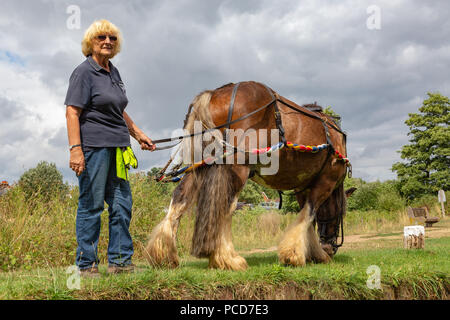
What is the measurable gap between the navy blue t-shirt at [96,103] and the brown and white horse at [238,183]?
0.99 metres

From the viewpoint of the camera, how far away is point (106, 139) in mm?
3596

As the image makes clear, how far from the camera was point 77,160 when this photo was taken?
11.1 feet

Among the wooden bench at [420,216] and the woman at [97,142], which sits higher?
the woman at [97,142]

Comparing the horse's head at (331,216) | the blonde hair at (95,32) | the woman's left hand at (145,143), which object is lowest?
the horse's head at (331,216)

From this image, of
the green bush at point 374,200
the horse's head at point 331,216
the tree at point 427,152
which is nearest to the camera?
the horse's head at point 331,216

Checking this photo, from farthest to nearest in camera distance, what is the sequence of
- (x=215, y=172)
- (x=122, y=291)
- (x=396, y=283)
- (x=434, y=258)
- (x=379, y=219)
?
1. (x=379, y=219)
2. (x=434, y=258)
3. (x=215, y=172)
4. (x=396, y=283)
5. (x=122, y=291)

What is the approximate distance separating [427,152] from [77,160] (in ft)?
92.9

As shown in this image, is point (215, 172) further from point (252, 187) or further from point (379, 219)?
point (252, 187)

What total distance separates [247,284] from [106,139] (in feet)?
6.07

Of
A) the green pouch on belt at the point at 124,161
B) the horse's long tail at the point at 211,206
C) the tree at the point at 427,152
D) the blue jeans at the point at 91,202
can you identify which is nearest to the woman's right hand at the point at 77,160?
the blue jeans at the point at 91,202

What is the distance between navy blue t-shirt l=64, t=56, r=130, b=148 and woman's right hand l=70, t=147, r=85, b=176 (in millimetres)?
145

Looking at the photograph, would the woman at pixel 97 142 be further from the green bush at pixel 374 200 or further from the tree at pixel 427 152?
the tree at pixel 427 152

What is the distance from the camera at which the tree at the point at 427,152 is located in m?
25.9
